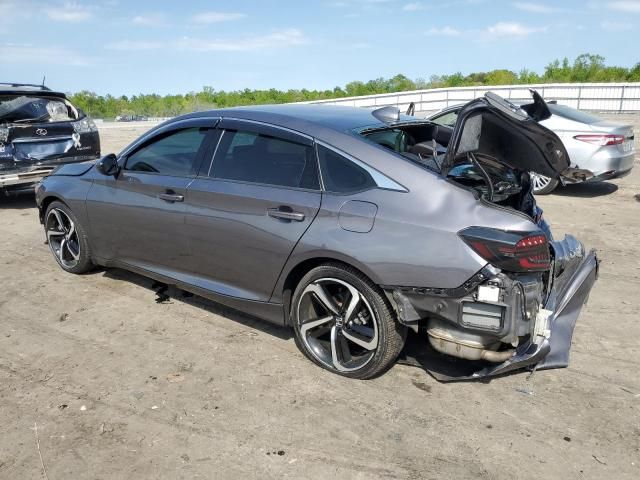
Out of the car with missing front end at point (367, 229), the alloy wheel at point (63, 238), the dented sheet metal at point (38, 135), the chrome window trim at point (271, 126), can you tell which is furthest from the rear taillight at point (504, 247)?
the dented sheet metal at point (38, 135)

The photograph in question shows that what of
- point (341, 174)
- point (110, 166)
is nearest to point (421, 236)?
point (341, 174)

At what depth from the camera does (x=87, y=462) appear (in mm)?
2840

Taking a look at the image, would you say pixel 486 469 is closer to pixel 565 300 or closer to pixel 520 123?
pixel 565 300

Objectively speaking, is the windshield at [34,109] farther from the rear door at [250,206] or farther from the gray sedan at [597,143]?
the gray sedan at [597,143]

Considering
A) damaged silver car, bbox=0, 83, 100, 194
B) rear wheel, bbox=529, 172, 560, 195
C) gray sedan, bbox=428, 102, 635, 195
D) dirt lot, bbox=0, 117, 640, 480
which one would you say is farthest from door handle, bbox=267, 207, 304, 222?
rear wheel, bbox=529, 172, 560, 195

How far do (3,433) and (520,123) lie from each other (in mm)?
3347

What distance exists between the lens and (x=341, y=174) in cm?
347

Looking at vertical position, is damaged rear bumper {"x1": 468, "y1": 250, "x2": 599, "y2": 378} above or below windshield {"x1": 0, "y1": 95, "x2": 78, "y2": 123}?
below

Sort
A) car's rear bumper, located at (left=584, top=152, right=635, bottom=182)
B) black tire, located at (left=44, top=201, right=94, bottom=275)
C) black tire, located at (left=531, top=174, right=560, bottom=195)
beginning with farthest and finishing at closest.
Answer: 1. black tire, located at (left=531, top=174, right=560, bottom=195)
2. car's rear bumper, located at (left=584, top=152, right=635, bottom=182)
3. black tire, located at (left=44, top=201, right=94, bottom=275)

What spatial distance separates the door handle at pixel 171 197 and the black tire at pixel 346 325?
48.8 inches

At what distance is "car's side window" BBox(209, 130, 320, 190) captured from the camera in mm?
3643

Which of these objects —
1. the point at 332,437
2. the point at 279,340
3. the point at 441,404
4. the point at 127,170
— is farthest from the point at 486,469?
the point at 127,170

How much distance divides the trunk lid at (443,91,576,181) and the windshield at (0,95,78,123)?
7.28 m

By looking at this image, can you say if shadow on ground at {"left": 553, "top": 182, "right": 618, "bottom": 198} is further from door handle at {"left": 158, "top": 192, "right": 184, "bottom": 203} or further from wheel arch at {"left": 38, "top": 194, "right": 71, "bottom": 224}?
wheel arch at {"left": 38, "top": 194, "right": 71, "bottom": 224}
